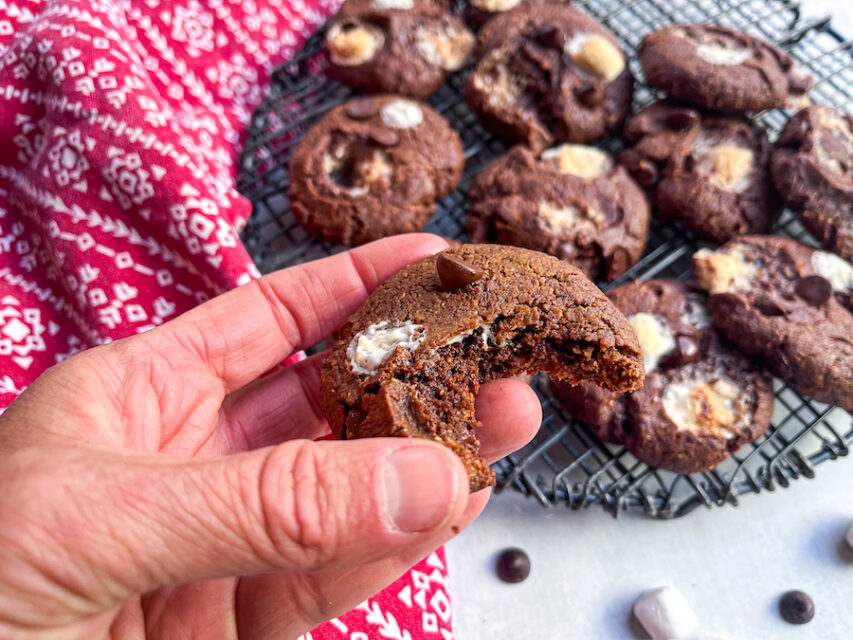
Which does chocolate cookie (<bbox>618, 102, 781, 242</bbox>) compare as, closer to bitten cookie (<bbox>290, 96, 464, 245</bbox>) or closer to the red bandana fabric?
bitten cookie (<bbox>290, 96, 464, 245</bbox>)

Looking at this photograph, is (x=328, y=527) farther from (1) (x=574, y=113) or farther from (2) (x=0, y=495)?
(1) (x=574, y=113)

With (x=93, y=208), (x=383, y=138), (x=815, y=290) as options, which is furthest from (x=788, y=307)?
(x=93, y=208)

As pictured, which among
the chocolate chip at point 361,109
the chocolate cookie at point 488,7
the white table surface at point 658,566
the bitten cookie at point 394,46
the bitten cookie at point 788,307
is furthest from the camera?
the chocolate cookie at point 488,7

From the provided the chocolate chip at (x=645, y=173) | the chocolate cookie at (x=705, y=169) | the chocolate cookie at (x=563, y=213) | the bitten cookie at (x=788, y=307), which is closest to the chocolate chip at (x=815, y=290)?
the bitten cookie at (x=788, y=307)

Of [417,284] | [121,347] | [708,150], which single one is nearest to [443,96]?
[708,150]

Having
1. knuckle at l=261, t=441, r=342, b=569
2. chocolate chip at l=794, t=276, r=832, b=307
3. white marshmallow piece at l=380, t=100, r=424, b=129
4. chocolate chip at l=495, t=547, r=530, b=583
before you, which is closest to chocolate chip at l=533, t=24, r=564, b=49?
white marshmallow piece at l=380, t=100, r=424, b=129

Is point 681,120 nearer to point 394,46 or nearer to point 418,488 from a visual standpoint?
point 394,46

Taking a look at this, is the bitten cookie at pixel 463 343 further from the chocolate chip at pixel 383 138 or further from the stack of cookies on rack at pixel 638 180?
the chocolate chip at pixel 383 138
